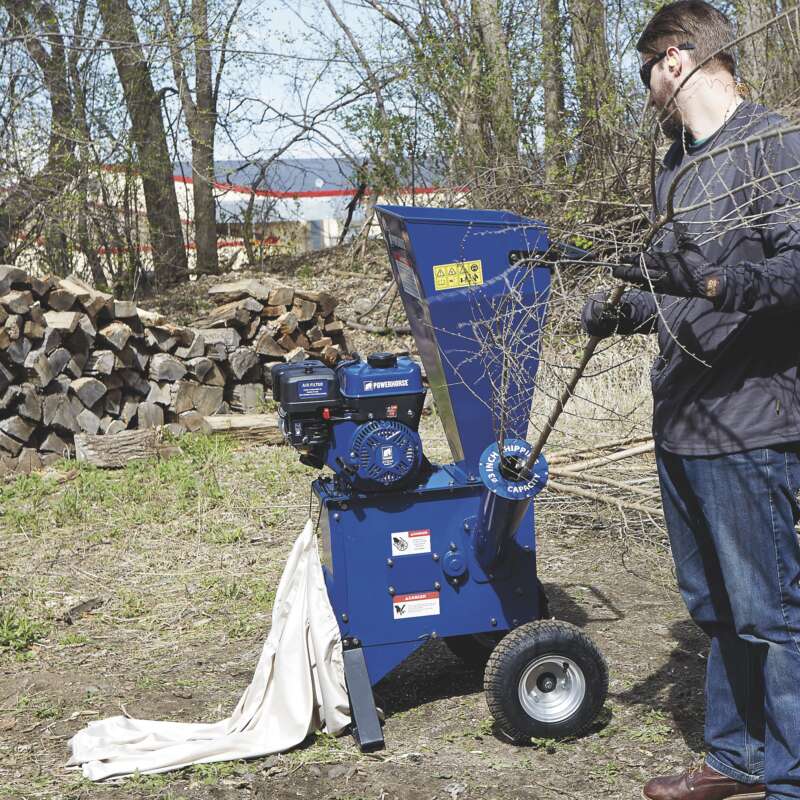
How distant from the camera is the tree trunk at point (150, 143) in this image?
34.8ft

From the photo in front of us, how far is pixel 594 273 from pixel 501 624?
1.18 m

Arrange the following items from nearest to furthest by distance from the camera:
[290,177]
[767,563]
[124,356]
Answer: [767,563] → [124,356] → [290,177]

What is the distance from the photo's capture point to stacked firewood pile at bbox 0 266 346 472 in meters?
6.96

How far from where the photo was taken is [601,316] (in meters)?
2.54

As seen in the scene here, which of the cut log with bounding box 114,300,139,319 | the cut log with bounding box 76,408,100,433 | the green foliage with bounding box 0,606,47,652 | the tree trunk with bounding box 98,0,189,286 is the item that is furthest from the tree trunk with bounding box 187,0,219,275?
the green foliage with bounding box 0,606,47,652

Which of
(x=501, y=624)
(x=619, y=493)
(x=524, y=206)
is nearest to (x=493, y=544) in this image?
(x=501, y=624)

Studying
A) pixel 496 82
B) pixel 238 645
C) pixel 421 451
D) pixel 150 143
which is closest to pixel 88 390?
pixel 238 645

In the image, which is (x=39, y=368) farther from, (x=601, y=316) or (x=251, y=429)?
(x=601, y=316)

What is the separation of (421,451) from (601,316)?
3.03ft

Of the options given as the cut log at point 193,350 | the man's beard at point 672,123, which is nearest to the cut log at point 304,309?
the cut log at point 193,350

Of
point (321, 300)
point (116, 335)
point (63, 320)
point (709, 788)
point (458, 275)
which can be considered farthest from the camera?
point (321, 300)

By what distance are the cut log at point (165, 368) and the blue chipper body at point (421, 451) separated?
4541 millimetres

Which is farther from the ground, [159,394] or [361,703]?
[159,394]

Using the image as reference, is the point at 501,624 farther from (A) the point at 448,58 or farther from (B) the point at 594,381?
(A) the point at 448,58
